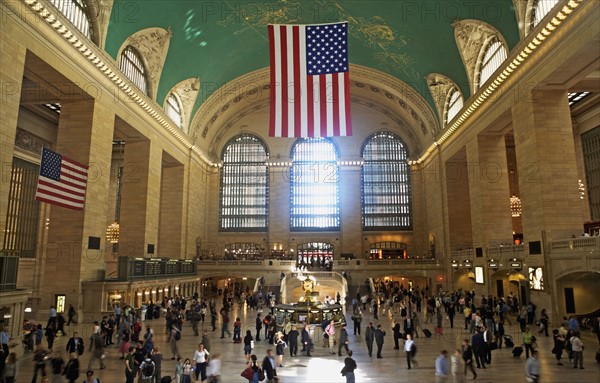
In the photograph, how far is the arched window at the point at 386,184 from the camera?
1678 inches

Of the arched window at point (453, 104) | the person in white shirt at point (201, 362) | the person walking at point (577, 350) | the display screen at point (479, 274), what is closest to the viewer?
the person in white shirt at point (201, 362)

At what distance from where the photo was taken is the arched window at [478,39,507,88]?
23656mm

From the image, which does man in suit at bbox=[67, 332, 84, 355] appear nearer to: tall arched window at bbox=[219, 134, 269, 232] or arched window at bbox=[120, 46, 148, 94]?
arched window at bbox=[120, 46, 148, 94]

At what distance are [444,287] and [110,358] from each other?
26051mm

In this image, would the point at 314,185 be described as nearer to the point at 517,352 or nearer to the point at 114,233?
the point at 114,233

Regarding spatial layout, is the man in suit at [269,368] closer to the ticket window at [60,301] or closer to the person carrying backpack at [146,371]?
the person carrying backpack at [146,371]

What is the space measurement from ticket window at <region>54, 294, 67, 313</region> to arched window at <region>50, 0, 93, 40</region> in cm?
1186

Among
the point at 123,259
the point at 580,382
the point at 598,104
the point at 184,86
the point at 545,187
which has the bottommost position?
the point at 580,382

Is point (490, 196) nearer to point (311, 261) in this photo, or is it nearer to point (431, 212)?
point (431, 212)

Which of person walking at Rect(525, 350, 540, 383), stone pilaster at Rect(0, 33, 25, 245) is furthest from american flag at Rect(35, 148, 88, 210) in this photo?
person walking at Rect(525, 350, 540, 383)

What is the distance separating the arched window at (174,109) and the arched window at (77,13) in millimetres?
10472

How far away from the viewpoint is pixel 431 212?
1481 inches

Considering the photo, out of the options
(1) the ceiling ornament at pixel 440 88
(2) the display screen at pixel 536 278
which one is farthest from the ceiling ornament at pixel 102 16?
(2) the display screen at pixel 536 278

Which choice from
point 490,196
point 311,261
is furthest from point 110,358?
point 311,261
